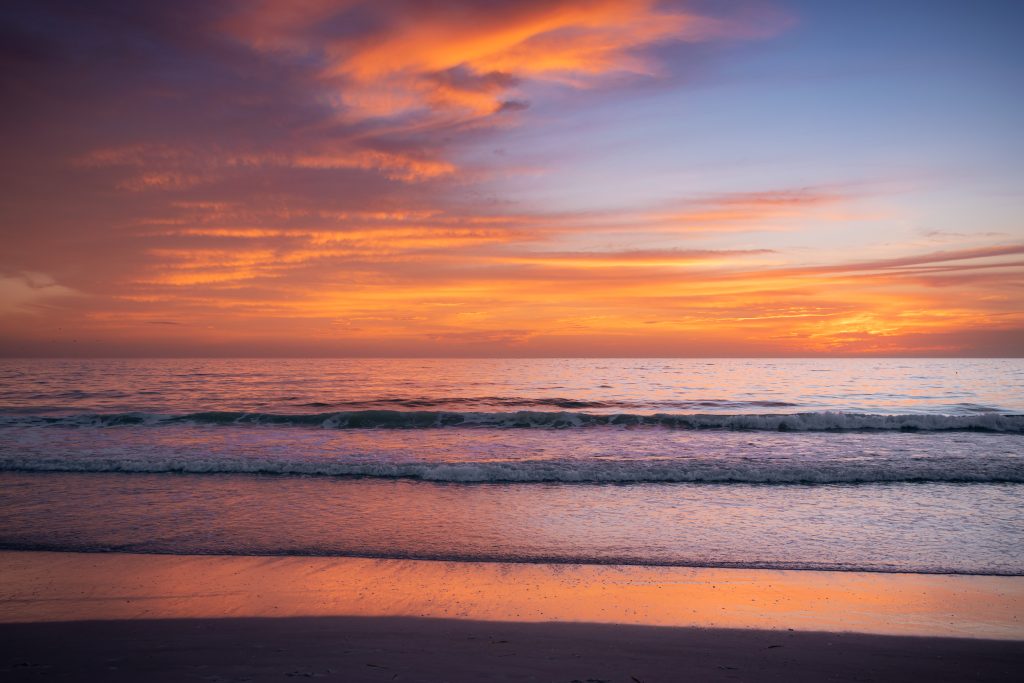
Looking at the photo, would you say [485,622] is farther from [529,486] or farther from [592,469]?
[592,469]

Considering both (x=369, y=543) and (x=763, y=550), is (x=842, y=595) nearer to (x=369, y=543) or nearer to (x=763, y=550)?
(x=763, y=550)

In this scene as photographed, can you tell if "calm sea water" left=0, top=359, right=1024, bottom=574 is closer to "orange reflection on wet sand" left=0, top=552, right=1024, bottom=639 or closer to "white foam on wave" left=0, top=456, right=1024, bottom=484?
"white foam on wave" left=0, top=456, right=1024, bottom=484

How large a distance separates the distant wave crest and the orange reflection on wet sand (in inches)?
739

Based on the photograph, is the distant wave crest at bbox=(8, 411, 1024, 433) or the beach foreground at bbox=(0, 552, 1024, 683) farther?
the distant wave crest at bbox=(8, 411, 1024, 433)

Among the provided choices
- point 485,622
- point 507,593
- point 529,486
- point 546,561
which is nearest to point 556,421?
point 529,486

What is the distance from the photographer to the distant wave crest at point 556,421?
25.9 meters

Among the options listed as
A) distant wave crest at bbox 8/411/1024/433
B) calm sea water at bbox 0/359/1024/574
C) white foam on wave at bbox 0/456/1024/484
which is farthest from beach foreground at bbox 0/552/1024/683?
distant wave crest at bbox 8/411/1024/433

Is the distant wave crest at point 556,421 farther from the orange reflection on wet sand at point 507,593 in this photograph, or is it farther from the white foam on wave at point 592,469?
the orange reflection on wet sand at point 507,593

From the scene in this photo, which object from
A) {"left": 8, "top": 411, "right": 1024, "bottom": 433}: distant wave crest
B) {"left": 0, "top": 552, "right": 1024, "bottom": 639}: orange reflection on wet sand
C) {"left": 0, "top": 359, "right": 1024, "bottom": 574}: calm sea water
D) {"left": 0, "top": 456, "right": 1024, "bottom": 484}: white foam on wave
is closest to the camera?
{"left": 0, "top": 552, "right": 1024, "bottom": 639}: orange reflection on wet sand

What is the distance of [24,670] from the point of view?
17.8 ft

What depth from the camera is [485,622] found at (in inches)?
254

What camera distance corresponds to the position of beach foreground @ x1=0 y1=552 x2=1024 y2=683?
17.8 feet

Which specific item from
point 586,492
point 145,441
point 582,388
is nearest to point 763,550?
point 586,492

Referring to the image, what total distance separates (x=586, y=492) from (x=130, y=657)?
964cm
